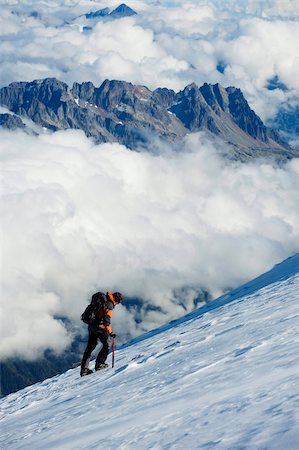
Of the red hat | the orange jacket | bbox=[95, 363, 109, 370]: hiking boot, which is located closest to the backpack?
the orange jacket

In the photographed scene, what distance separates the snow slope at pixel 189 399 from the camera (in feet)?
32.8

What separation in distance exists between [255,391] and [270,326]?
8.61 m

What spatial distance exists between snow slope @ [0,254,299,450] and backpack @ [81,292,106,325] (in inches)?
89.7

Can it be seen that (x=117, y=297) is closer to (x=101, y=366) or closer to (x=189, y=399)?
(x=101, y=366)

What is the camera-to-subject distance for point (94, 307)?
22.6 metres

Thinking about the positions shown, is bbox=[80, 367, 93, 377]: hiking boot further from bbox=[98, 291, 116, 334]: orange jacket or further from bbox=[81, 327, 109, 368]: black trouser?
bbox=[98, 291, 116, 334]: orange jacket

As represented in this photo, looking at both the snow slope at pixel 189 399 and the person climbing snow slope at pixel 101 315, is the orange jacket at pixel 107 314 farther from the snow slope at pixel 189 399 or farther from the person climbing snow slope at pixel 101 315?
the snow slope at pixel 189 399

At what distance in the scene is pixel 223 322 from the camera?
2636 centimetres

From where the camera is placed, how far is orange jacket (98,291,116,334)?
22.3 m

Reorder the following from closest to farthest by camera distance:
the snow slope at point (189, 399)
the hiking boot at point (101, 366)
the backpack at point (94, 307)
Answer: the snow slope at point (189, 399), the backpack at point (94, 307), the hiking boot at point (101, 366)

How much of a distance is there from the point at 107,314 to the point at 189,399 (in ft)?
31.8

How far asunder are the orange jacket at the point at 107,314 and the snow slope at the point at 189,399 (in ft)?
5.60

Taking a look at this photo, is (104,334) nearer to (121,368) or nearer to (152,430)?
(121,368)

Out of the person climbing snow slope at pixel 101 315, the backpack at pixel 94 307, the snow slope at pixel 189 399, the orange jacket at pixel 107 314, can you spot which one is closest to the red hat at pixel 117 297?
the person climbing snow slope at pixel 101 315
